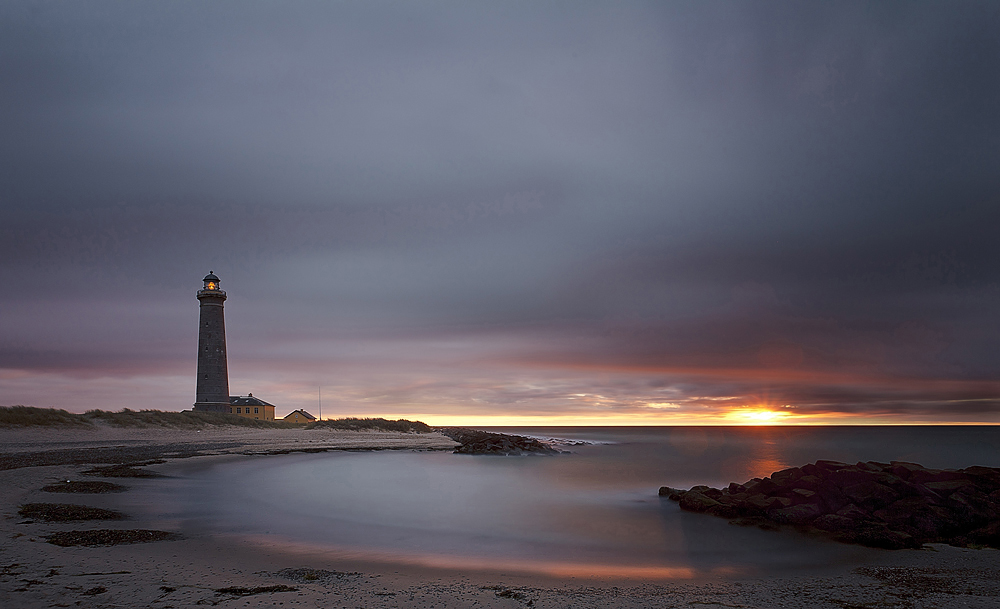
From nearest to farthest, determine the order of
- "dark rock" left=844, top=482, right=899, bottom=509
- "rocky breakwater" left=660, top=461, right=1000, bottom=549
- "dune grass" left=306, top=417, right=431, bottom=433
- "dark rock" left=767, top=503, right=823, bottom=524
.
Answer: "rocky breakwater" left=660, top=461, right=1000, bottom=549 < "dark rock" left=767, top=503, right=823, bottom=524 < "dark rock" left=844, top=482, right=899, bottom=509 < "dune grass" left=306, top=417, right=431, bottom=433

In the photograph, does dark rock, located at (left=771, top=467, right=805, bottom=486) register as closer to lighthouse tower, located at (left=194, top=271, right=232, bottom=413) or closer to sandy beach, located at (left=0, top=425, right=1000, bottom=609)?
sandy beach, located at (left=0, top=425, right=1000, bottom=609)

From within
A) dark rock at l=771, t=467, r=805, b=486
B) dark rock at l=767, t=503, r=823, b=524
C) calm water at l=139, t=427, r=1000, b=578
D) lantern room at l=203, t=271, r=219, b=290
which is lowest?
calm water at l=139, t=427, r=1000, b=578

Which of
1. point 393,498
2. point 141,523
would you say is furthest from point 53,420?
point 141,523

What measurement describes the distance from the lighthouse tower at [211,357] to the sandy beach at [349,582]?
3840cm

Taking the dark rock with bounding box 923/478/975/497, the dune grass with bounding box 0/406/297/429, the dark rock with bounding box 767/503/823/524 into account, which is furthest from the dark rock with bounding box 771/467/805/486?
the dune grass with bounding box 0/406/297/429

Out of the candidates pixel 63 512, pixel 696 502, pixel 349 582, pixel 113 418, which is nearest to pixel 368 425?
pixel 113 418

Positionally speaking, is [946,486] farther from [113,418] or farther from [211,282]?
[211,282]

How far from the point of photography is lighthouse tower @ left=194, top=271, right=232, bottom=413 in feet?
147

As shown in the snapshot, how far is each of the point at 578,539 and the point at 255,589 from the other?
7.69 metres

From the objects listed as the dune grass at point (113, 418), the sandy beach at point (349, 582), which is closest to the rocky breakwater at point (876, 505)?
the sandy beach at point (349, 582)

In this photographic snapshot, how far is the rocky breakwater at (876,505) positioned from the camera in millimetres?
10422

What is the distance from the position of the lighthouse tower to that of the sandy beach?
126 ft

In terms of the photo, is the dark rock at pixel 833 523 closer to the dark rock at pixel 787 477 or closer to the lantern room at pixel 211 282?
the dark rock at pixel 787 477

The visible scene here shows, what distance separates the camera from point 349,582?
652 cm
